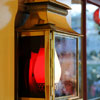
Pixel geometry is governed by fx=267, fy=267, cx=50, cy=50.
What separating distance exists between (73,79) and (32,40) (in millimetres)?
517

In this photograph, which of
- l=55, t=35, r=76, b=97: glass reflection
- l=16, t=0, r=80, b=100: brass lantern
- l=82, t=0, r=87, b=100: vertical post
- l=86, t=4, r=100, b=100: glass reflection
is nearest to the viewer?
l=16, t=0, r=80, b=100: brass lantern

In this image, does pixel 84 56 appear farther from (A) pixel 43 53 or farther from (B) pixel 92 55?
(A) pixel 43 53

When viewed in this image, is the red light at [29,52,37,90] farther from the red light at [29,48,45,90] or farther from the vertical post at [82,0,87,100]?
the vertical post at [82,0,87,100]

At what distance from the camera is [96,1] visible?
3926mm

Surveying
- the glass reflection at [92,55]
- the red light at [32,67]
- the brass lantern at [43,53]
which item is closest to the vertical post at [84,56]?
the glass reflection at [92,55]

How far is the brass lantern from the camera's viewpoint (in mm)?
1812

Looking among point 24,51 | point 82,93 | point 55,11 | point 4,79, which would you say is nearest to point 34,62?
point 24,51

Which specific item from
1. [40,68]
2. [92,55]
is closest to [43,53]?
[40,68]

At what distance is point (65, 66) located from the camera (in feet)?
6.74

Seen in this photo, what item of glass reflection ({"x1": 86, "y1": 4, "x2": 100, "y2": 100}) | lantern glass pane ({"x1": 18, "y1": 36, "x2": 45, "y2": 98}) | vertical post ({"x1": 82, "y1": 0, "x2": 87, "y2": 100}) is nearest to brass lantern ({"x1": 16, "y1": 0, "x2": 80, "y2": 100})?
lantern glass pane ({"x1": 18, "y1": 36, "x2": 45, "y2": 98})

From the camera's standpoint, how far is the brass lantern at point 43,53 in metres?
1.81

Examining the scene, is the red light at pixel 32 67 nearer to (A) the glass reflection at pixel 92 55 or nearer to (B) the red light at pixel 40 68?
(B) the red light at pixel 40 68

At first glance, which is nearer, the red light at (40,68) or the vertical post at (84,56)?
the red light at (40,68)

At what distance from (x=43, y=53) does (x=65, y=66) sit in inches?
11.4
